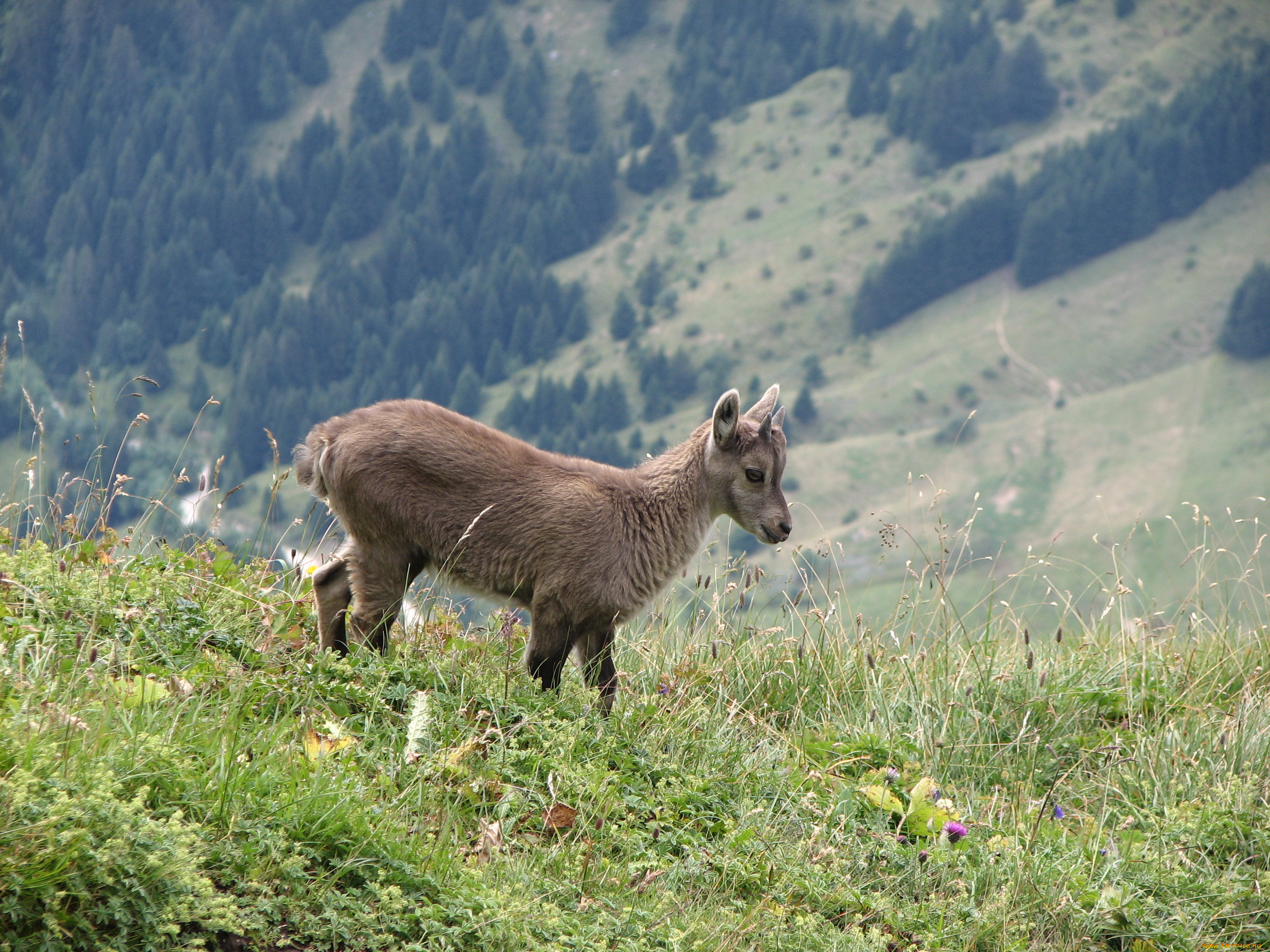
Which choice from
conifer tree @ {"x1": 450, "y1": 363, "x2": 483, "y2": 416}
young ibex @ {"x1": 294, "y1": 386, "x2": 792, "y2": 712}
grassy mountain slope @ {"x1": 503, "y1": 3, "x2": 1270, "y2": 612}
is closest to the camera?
young ibex @ {"x1": 294, "y1": 386, "x2": 792, "y2": 712}

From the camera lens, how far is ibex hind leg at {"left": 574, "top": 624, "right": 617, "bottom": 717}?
20.2ft

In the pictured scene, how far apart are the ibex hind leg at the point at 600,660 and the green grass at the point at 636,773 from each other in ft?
0.47

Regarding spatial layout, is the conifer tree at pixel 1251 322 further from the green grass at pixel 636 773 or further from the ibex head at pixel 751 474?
the ibex head at pixel 751 474

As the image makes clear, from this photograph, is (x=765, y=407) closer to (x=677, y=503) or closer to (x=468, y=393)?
(x=677, y=503)

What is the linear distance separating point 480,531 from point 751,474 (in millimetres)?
1752

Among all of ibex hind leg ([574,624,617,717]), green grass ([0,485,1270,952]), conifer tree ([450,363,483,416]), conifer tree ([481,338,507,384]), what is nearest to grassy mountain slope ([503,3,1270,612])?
conifer tree ([481,338,507,384])

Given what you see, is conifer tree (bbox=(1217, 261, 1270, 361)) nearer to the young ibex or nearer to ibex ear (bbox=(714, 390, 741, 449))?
ibex ear (bbox=(714, 390, 741, 449))

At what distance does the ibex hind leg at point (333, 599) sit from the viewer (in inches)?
241

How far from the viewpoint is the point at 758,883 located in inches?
187

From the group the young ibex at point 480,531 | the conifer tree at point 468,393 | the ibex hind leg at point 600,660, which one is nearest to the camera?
the young ibex at point 480,531

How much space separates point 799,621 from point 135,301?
210 meters

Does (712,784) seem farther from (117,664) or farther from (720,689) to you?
(117,664)

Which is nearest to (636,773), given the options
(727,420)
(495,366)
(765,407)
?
(727,420)

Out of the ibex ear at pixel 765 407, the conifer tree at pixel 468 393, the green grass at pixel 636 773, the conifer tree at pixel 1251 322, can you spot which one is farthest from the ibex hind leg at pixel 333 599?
the conifer tree at pixel 1251 322
